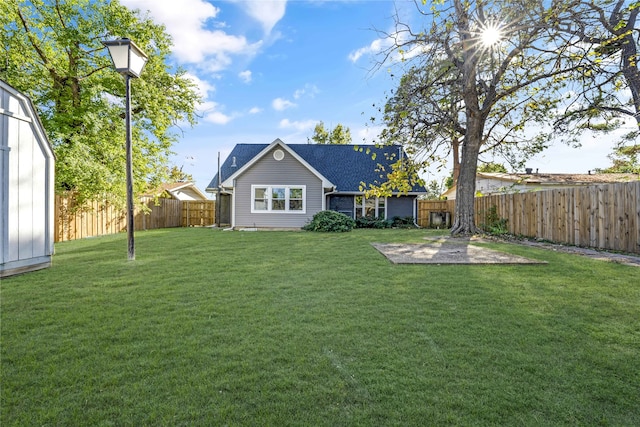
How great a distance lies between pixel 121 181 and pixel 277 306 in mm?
12420

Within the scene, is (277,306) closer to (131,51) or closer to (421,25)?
(131,51)

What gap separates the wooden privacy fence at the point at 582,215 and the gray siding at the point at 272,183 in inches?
359

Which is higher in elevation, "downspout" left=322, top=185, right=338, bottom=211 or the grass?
"downspout" left=322, top=185, right=338, bottom=211

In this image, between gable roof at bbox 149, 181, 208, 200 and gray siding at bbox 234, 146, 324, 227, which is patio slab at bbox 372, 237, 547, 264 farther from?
gable roof at bbox 149, 181, 208, 200

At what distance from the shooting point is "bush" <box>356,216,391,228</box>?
1788 cm

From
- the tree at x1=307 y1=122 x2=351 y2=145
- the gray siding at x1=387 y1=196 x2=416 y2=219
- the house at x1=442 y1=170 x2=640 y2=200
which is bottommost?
the gray siding at x1=387 y1=196 x2=416 y2=219

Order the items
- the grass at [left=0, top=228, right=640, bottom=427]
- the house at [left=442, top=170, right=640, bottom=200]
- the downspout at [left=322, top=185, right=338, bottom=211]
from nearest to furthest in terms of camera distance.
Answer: the grass at [left=0, top=228, right=640, bottom=427] → the downspout at [left=322, top=185, right=338, bottom=211] → the house at [left=442, top=170, right=640, bottom=200]

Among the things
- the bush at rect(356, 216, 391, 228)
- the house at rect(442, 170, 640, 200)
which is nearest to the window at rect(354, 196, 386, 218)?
the bush at rect(356, 216, 391, 228)

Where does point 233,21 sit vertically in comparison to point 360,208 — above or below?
above

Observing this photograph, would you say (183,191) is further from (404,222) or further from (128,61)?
(128,61)

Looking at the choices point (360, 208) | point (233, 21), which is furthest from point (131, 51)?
point (360, 208)

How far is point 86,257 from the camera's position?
703cm

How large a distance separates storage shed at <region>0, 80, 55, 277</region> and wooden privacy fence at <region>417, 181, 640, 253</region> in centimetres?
1302

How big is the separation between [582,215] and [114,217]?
18.6m
